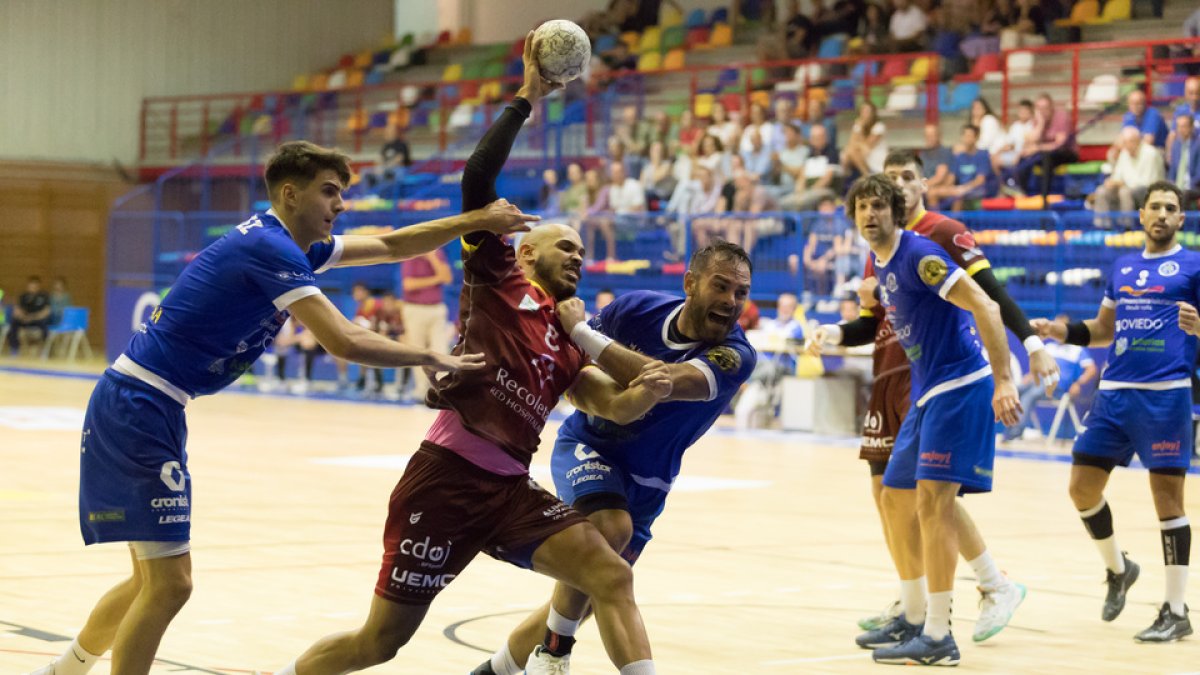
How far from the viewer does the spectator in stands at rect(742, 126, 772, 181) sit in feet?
74.0

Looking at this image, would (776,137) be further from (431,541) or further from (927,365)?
(431,541)

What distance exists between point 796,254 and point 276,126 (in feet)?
50.8

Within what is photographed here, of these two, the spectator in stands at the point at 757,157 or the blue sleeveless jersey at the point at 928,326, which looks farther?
the spectator in stands at the point at 757,157

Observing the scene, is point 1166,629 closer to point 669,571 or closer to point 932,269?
point 932,269

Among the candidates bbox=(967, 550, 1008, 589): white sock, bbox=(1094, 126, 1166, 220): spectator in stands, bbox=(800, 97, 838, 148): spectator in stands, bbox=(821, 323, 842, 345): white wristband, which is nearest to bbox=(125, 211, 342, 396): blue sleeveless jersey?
bbox=(821, 323, 842, 345): white wristband

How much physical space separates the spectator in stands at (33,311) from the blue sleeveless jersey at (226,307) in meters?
27.8

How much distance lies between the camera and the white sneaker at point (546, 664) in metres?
6.08

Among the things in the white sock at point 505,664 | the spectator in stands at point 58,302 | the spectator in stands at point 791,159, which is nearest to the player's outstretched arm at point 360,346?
the white sock at point 505,664

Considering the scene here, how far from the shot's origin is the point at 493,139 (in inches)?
223

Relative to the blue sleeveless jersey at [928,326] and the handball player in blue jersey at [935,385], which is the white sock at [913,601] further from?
the blue sleeveless jersey at [928,326]

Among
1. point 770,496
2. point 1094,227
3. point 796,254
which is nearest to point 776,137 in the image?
point 796,254

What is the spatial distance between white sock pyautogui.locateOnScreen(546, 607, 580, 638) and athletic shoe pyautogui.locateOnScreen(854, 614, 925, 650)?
6.72ft

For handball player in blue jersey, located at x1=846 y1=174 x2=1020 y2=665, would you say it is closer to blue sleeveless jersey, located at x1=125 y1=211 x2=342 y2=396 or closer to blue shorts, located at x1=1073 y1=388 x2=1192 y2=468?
blue shorts, located at x1=1073 y1=388 x2=1192 y2=468

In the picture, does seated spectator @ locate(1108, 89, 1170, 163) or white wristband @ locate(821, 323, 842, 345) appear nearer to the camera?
white wristband @ locate(821, 323, 842, 345)
